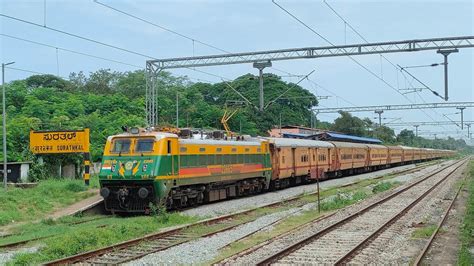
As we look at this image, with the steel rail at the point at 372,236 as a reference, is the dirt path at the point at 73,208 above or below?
above

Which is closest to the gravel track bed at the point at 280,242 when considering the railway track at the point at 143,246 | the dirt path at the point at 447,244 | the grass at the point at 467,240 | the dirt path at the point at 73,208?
the railway track at the point at 143,246

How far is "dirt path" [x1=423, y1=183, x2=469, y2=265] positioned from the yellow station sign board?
51.3 ft

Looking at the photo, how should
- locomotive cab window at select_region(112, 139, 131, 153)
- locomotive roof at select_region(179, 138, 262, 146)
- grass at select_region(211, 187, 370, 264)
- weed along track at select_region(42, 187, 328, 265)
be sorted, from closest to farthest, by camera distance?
weed along track at select_region(42, 187, 328, 265)
grass at select_region(211, 187, 370, 264)
locomotive cab window at select_region(112, 139, 131, 153)
locomotive roof at select_region(179, 138, 262, 146)

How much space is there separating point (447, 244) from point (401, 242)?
1.10 meters

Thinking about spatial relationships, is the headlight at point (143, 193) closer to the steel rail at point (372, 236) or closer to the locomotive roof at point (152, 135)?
the locomotive roof at point (152, 135)

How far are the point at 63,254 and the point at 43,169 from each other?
52.0ft

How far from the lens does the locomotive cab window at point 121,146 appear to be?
19.8 metres

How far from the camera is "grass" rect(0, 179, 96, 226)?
60.3 ft

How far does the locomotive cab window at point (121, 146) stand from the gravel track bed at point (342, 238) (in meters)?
8.15

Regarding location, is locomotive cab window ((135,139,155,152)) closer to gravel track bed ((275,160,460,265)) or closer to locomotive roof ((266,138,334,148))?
gravel track bed ((275,160,460,265))

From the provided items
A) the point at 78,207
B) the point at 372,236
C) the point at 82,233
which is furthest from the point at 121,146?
the point at 372,236

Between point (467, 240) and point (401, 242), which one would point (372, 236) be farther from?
point (467, 240)

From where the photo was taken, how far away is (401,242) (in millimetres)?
13750

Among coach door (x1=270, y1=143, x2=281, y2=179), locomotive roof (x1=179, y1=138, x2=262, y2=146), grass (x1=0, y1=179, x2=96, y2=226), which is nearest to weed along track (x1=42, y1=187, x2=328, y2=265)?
locomotive roof (x1=179, y1=138, x2=262, y2=146)
